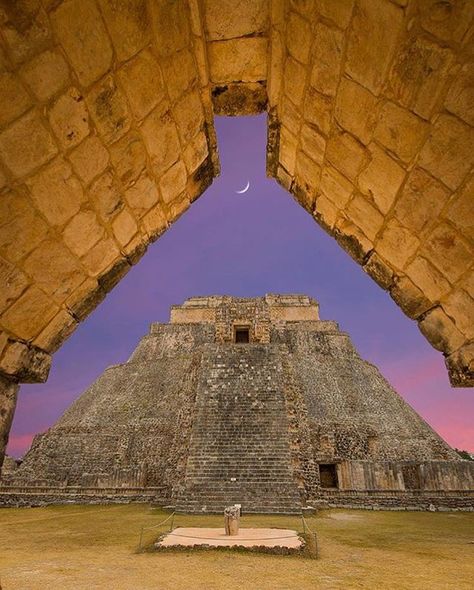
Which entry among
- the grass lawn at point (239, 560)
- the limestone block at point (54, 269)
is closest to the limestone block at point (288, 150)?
the limestone block at point (54, 269)

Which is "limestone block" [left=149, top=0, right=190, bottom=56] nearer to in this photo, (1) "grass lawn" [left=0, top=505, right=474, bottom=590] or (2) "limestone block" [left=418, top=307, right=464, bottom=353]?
(2) "limestone block" [left=418, top=307, right=464, bottom=353]

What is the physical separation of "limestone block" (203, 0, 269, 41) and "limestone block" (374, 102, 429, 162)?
0.88m

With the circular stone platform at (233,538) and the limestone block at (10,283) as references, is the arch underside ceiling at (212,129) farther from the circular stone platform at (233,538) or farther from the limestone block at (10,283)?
the circular stone platform at (233,538)

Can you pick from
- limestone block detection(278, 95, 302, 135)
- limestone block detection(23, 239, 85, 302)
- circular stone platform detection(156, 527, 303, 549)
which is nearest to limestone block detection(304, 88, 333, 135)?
limestone block detection(278, 95, 302, 135)

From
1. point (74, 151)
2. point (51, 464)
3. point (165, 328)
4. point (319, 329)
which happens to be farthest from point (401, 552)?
point (165, 328)

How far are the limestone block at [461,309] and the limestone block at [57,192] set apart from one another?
197cm

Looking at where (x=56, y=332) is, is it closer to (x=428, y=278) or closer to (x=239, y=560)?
(x=428, y=278)

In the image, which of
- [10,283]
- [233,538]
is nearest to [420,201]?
[10,283]

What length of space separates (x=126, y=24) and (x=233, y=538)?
8.03m

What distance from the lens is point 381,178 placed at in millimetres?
1997

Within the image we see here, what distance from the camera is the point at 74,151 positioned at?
1.76m

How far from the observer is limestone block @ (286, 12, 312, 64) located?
1854mm

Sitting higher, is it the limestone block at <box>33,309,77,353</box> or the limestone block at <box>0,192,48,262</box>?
the limestone block at <box>0,192,48,262</box>

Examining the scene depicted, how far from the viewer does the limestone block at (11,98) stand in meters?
1.41
